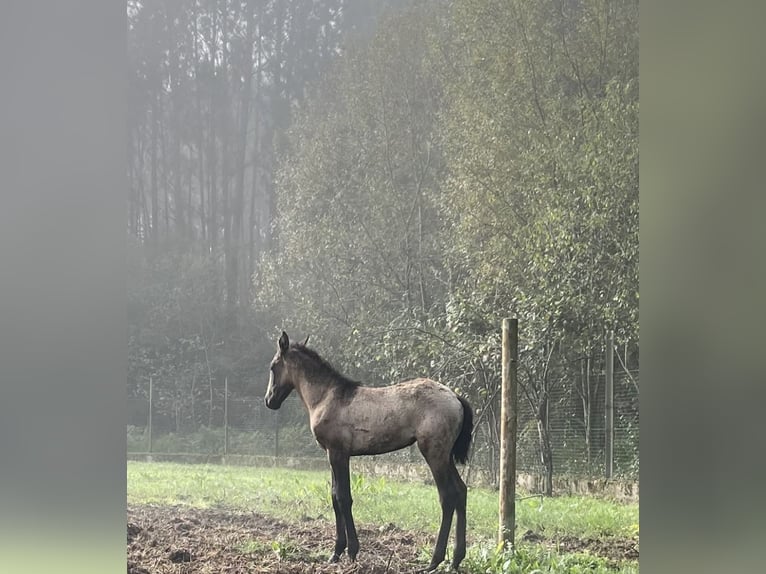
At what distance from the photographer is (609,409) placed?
4.74m

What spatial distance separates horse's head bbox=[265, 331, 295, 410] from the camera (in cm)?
525

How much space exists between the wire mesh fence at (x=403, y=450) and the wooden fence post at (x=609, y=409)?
0.01 m

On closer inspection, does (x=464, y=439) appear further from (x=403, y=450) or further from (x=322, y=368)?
(x=322, y=368)

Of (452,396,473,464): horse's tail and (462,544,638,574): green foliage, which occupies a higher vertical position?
(452,396,473,464): horse's tail

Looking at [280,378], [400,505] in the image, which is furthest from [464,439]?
[280,378]

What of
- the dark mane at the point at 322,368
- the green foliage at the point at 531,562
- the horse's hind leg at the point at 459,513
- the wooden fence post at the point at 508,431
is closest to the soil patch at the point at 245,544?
the horse's hind leg at the point at 459,513

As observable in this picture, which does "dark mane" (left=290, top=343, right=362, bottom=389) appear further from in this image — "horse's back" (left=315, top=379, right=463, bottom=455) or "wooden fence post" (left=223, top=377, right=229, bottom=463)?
"wooden fence post" (left=223, top=377, right=229, bottom=463)

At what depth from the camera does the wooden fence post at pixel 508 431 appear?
187 inches

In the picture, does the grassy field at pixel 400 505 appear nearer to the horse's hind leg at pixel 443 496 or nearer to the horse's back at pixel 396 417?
the horse's hind leg at pixel 443 496

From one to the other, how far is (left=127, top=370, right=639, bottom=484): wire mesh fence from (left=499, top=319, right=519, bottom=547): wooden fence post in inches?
1.6

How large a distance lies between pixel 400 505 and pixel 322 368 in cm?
76
